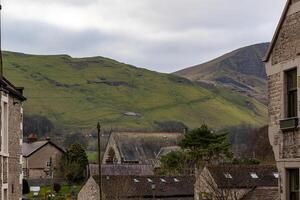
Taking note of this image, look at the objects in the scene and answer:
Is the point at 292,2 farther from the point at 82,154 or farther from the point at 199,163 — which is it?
the point at 82,154

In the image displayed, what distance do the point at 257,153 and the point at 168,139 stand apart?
26768 mm

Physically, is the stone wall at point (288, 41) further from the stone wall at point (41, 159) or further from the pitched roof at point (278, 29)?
the stone wall at point (41, 159)

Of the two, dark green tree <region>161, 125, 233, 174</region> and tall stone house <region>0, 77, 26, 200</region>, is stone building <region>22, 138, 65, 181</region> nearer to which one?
dark green tree <region>161, 125, 233, 174</region>

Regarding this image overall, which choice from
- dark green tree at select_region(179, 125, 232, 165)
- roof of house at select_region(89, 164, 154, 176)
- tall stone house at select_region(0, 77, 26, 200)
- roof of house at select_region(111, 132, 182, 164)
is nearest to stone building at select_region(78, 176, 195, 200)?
dark green tree at select_region(179, 125, 232, 165)

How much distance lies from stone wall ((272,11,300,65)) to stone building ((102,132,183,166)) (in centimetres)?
8774

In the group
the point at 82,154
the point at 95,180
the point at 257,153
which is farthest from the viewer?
the point at 257,153

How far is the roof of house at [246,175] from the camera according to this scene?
44.9 meters

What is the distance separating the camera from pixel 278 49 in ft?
69.4

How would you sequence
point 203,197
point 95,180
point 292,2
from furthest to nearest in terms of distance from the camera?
1. point 95,180
2. point 203,197
3. point 292,2

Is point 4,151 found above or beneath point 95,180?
above

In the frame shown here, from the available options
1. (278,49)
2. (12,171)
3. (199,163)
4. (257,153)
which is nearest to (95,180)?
(199,163)

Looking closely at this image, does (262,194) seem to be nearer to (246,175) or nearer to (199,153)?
(246,175)

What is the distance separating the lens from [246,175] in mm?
48250

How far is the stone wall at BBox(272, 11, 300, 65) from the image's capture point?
65.4 ft
